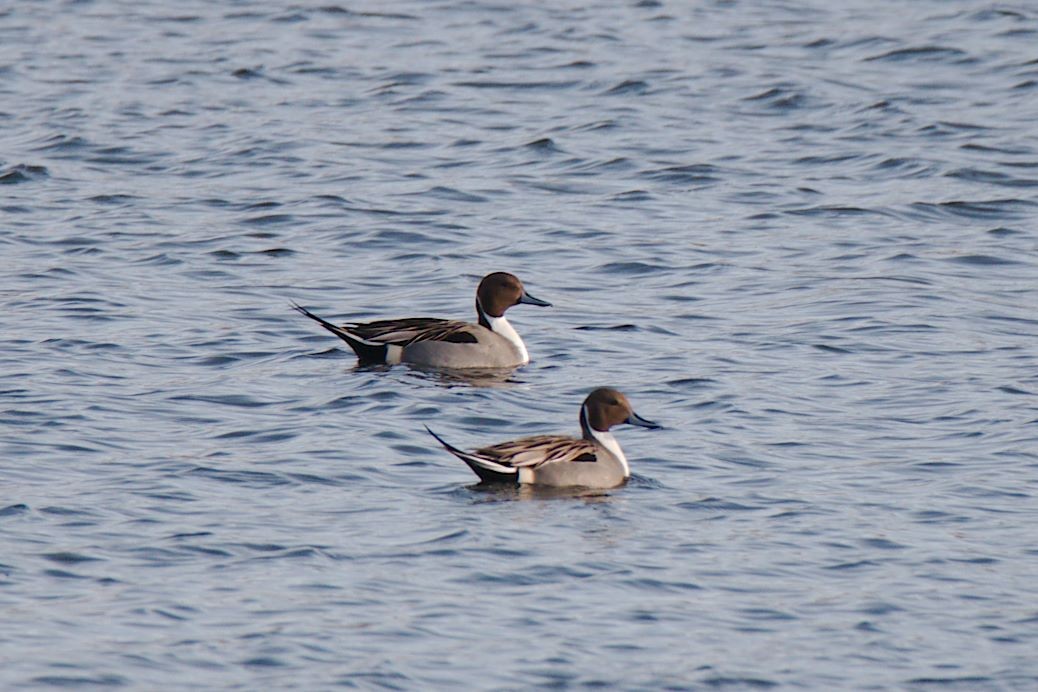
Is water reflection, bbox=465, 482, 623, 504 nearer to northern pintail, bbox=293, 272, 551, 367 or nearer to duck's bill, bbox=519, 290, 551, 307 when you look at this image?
northern pintail, bbox=293, 272, 551, 367

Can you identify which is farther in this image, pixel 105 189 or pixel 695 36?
pixel 695 36

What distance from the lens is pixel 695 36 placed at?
25812 mm

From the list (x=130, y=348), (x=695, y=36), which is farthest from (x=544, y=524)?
(x=695, y=36)

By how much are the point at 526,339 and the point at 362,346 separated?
1707 millimetres

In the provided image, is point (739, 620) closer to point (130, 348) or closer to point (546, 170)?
point (130, 348)

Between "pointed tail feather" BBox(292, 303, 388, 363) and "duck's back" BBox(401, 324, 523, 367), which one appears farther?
"duck's back" BBox(401, 324, 523, 367)

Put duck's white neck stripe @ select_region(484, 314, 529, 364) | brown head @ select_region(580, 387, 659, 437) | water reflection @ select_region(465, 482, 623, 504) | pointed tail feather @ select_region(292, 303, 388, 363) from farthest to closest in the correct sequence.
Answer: duck's white neck stripe @ select_region(484, 314, 529, 364) < pointed tail feather @ select_region(292, 303, 388, 363) < brown head @ select_region(580, 387, 659, 437) < water reflection @ select_region(465, 482, 623, 504)

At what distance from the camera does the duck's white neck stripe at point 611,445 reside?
10977 mm

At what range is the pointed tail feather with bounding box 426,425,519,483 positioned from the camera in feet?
34.1

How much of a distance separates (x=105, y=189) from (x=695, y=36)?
9.50 metres

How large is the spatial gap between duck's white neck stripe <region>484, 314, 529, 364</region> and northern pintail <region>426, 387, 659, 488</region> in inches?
107

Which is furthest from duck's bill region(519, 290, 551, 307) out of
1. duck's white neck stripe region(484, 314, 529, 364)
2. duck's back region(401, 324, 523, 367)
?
duck's back region(401, 324, 523, 367)

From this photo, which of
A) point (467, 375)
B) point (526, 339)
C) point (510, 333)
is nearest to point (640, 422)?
point (467, 375)

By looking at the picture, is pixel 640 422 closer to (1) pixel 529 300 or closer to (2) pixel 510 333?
(2) pixel 510 333
